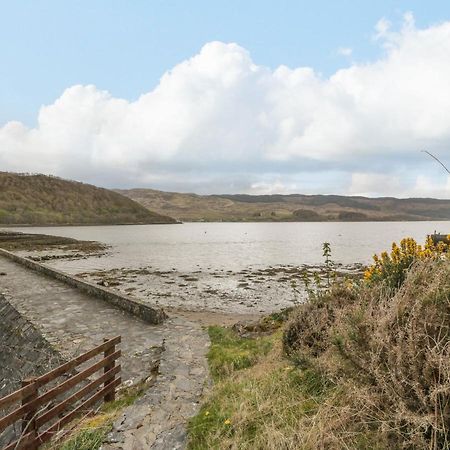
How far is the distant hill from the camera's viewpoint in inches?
5212

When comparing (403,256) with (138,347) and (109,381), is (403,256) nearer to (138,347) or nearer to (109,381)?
(109,381)

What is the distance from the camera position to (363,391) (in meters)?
3.89

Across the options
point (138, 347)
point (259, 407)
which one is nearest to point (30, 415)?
point (259, 407)

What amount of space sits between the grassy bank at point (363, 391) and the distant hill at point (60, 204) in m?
134

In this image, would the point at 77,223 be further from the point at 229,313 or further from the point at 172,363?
the point at 172,363

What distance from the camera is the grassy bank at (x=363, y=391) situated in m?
3.38

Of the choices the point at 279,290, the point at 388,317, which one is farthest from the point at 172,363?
the point at 279,290

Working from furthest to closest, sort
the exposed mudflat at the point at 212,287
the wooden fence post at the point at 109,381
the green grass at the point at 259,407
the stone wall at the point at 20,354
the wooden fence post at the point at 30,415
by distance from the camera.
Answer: the exposed mudflat at the point at 212,287 < the stone wall at the point at 20,354 < the wooden fence post at the point at 109,381 < the wooden fence post at the point at 30,415 < the green grass at the point at 259,407

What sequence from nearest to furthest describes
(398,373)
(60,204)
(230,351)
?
1. (398,373)
2. (230,351)
3. (60,204)

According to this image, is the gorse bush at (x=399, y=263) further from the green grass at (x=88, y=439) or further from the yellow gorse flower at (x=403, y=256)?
the green grass at (x=88, y=439)

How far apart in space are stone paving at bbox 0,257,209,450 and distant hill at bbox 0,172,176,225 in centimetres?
12457

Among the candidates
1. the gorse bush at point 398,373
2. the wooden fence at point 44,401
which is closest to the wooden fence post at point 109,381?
the wooden fence at point 44,401

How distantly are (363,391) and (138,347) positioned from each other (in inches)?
243

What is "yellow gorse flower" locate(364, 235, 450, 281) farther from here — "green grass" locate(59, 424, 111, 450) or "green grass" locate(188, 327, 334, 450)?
"green grass" locate(59, 424, 111, 450)
